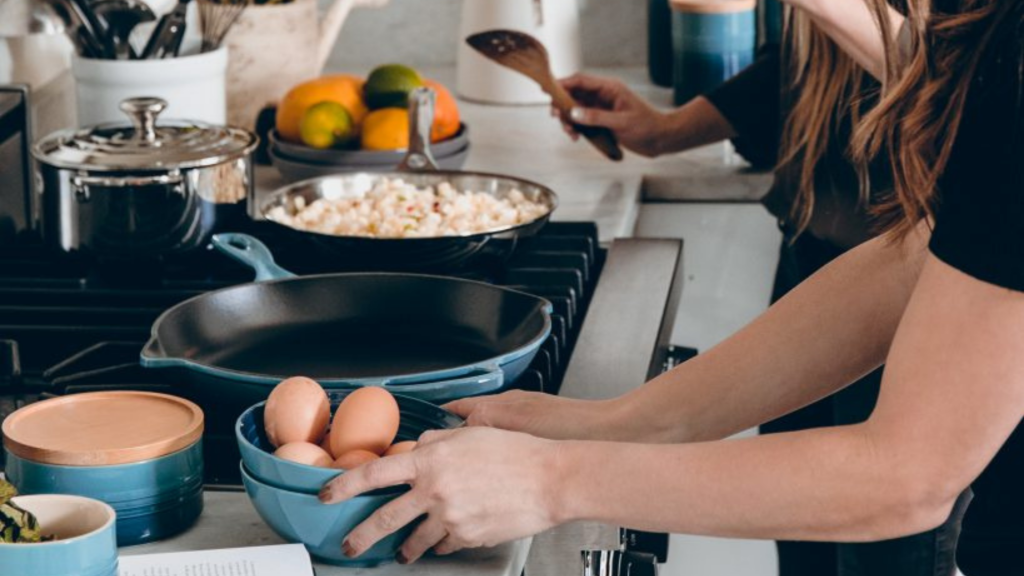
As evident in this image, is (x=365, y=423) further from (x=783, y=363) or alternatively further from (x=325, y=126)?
(x=325, y=126)

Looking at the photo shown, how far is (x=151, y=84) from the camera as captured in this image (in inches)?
71.9

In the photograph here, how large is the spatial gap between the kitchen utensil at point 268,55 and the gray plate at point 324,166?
0.16m

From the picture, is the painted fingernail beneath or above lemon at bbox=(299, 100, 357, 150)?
above

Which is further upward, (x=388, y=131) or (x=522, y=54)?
(x=522, y=54)

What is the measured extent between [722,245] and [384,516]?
49.9 inches

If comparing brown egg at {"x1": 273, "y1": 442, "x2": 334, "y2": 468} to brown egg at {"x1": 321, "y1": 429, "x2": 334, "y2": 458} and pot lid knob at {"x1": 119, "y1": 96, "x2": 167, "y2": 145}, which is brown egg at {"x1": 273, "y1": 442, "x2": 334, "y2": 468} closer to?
brown egg at {"x1": 321, "y1": 429, "x2": 334, "y2": 458}

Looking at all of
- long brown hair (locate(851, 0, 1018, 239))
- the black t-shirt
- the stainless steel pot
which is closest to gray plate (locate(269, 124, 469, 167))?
the stainless steel pot

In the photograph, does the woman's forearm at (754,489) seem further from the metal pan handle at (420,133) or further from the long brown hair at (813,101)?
the metal pan handle at (420,133)

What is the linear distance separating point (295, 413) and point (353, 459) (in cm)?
6

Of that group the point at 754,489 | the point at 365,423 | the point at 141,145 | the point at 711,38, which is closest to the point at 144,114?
the point at 141,145

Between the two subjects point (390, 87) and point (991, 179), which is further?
point (390, 87)

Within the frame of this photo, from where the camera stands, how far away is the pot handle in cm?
148

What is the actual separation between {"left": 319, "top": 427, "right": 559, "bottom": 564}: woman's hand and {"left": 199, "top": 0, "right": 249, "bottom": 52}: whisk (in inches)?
42.2

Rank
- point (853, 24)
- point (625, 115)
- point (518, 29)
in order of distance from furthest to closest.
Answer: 1. point (518, 29)
2. point (625, 115)
3. point (853, 24)
